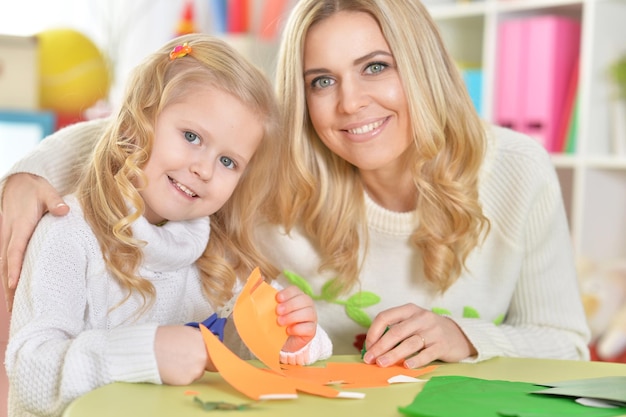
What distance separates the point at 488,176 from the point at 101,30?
2.29 meters

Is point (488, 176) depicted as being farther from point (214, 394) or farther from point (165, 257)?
point (214, 394)

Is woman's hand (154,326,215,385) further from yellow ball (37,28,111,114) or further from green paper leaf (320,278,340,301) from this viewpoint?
yellow ball (37,28,111,114)

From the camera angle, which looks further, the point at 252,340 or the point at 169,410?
the point at 252,340

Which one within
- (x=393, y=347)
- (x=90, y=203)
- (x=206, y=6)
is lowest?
(x=393, y=347)

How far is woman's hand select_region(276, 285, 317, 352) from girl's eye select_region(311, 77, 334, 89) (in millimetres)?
439

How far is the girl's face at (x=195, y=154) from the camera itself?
131cm

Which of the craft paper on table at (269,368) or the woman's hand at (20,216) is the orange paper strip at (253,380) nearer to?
the craft paper on table at (269,368)

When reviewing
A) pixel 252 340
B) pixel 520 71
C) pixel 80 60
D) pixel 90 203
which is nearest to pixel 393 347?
pixel 252 340

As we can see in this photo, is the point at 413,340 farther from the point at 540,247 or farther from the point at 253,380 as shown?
the point at 540,247

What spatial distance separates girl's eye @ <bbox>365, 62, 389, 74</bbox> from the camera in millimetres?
1491

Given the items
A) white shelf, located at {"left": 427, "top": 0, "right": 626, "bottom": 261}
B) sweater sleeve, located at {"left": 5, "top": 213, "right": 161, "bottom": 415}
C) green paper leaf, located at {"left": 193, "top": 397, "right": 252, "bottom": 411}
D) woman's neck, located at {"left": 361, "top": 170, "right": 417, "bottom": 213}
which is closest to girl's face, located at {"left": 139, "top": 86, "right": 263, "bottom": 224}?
sweater sleeve, located at {"left": 5, "top": 213, "right": 161, "bottom": 415}

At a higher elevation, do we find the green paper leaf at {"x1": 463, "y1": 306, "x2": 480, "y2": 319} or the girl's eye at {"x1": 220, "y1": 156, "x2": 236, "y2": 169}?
the girl's eye at {"x1": 220, "y1": 156, "x2": 236, "y2": 169}

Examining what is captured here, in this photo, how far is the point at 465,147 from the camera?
1571 millimetres

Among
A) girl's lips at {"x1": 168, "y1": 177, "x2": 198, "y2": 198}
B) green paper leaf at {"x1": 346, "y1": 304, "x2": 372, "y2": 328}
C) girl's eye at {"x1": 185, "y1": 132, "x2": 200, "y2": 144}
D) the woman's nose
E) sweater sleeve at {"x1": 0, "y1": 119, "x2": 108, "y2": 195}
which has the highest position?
the woman's nose
